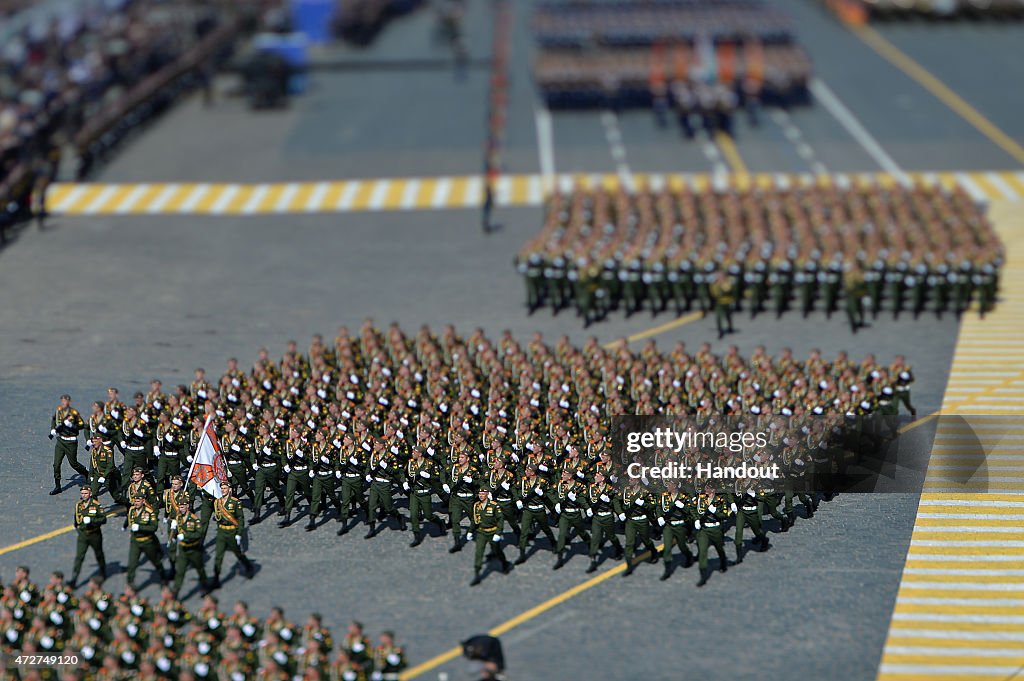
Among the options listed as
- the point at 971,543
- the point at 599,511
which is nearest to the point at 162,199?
the point at 599,511

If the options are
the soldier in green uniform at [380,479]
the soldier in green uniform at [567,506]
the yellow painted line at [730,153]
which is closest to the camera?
the soldier in green uniform at [567,506]

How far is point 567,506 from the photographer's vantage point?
1212 inches

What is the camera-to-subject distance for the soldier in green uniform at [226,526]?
2981cm

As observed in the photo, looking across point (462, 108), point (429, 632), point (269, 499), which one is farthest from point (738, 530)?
point (462, 108)

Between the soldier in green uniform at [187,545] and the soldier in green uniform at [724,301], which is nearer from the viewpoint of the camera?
the soldier in green uniform at [187,545]

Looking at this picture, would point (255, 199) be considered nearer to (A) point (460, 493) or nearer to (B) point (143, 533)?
(A) point (460, 493)

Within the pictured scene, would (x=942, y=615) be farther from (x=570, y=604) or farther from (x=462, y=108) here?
(x=462, y=108)

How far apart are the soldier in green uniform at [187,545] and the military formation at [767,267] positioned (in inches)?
716

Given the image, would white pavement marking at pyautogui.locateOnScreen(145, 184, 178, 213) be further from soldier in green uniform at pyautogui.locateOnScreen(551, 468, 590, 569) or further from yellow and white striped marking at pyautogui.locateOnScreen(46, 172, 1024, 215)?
soldier in green uniform at pyautogui.locateOnScreen(551, 468, 590, 569)

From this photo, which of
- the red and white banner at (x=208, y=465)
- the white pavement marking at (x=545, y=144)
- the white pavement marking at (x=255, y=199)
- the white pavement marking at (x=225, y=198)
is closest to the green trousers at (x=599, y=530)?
the red and white banner at (x=208, y=465)

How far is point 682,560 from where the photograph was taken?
102ft

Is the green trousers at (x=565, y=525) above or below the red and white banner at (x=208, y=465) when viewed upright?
below

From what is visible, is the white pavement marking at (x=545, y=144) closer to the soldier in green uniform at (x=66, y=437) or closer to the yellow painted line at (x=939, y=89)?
the yellow painted line at (x=939, y=89)

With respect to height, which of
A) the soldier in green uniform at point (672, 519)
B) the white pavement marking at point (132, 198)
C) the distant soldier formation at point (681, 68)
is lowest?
the white pavement marking at point (132, 198)
